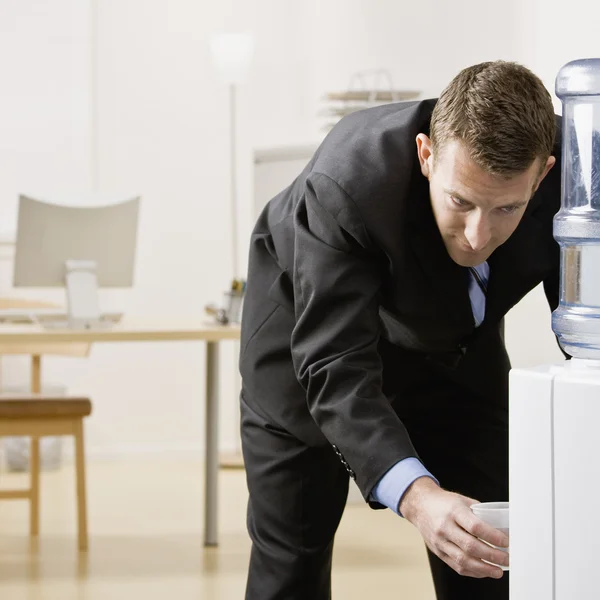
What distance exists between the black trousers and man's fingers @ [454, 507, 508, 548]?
2.01 ft

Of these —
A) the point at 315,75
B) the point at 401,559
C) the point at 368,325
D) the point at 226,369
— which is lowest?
the point at 401,559

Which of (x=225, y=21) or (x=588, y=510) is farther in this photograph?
(x=225, y=21)

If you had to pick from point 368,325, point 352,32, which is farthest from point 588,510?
point 352,32

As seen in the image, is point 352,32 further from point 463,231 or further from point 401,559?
point 463,231

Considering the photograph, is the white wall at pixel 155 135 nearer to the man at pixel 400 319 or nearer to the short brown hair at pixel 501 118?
the man at pixel 400 319

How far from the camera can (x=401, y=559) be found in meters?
3.60

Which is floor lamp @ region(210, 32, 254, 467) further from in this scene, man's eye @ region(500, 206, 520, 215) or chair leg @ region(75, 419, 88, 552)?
man's eye @ region(500, 206, 520, 215)

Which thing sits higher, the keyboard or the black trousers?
the keyboard

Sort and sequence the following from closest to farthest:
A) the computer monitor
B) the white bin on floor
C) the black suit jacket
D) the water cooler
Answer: the water cooler < the black suit jacket < the computer monitor < the white bin on floor

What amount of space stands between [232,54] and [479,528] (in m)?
3.88

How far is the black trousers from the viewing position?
1783 millimetres

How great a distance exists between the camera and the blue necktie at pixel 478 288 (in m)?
1.59

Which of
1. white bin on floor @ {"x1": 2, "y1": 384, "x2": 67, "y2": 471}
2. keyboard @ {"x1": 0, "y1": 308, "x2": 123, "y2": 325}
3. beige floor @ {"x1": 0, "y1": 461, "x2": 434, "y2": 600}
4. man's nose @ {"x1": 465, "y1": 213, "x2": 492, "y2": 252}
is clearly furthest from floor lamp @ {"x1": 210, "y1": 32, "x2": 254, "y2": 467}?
man's nose @ {"x1": 465, "y1": 213, "x2": 492, "y2": 252}

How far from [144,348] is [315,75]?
149 cm
